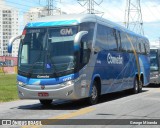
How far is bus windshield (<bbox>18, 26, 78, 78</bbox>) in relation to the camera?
45.5 feet

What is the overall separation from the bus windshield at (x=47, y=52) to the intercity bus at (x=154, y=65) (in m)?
16.2

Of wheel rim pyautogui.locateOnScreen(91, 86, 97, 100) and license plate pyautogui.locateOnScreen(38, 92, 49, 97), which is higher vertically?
license plate pyautogui.locateOnScreen(38, 92, 49, 97)

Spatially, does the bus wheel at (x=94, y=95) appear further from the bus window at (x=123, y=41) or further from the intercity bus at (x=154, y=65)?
the intercity bus at (x=154, y=65)

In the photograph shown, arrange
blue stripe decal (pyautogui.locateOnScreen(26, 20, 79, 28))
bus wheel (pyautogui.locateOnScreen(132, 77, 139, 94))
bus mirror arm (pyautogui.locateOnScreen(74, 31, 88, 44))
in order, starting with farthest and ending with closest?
bus wheel (pyautogui.locateOnScreen(132, 77, 139, 94))
blue stripe decal (pyautogui.locateOnScreen(26, 20, 79, 28))
bus mirror arm (pyautogui.locateOnScreen(74, 31, 88, 44))

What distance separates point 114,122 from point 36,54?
15.6ft

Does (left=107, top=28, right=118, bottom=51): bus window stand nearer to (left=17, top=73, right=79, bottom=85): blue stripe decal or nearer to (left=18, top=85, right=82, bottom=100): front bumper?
(left=17, top=73, right=79, bottom=85): blue stripe decal

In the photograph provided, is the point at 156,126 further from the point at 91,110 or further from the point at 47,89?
the point at 47,89

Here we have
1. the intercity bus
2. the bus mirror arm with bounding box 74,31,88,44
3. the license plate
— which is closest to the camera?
the bus mirror arm with bounding box 74,31,88,44

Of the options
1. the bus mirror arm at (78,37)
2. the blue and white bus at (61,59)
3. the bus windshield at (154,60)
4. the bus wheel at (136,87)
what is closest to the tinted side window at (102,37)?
the blue and white bus at (61,59)

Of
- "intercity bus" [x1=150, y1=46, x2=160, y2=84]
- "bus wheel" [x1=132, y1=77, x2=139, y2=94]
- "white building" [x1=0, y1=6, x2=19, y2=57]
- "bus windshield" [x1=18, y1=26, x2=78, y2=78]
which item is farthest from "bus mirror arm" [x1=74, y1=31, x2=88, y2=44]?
"white building" [x1=0, y1=6, x2=19, y2=57]

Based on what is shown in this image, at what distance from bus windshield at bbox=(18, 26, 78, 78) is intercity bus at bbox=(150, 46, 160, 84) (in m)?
16.2

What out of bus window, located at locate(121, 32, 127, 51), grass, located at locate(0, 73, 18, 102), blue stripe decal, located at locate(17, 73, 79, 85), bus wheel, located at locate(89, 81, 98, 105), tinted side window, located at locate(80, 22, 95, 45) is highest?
tinted side window, located at locate(80, 22, 95, 45)

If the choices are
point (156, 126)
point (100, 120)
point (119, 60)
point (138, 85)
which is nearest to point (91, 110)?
point (100, 120)

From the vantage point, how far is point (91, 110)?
13.5m
